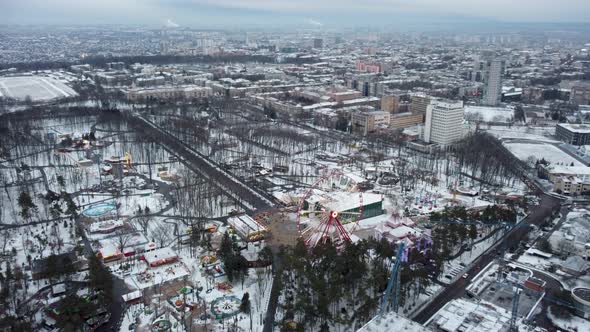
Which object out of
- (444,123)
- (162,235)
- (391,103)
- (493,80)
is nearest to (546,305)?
(162,235)

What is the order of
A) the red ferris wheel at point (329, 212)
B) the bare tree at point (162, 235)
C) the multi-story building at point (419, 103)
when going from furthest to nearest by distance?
the multi-story building at point (419, 103)
the bare tree at point (162, 235)
the red ferris wheel at point (329, 212)

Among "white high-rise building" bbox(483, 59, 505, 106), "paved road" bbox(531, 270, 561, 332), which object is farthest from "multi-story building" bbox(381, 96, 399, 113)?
"paved road" bbox(531, 270, 561, 332)

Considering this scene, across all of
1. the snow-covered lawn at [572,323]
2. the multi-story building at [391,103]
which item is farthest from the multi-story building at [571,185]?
the multi-story building at [391,103]

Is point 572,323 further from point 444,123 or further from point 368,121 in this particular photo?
point 368,121

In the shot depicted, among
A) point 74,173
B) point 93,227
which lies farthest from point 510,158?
point 74,173

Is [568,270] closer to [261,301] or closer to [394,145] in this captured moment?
[261,301]

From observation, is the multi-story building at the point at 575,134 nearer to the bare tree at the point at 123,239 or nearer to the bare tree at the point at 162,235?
the bare tree at the point at 162,235
